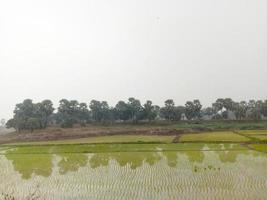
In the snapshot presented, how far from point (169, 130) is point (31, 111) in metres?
24.5

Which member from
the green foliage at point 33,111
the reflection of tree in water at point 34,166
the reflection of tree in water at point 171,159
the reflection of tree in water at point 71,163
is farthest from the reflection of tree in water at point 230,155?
the green foliage at point 33,111

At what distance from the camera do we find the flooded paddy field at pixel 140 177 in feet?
32.4

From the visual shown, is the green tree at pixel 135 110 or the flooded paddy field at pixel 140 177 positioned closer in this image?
the flooded paddy field at pixel 140 177

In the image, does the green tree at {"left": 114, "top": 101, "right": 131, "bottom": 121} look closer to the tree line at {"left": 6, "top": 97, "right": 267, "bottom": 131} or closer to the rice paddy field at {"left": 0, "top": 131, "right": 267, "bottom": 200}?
the tree line at {"left": 6, "top": 97, "right": 267, "bottom": 131}

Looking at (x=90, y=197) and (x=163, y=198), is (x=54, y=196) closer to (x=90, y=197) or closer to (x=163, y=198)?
(x=90, y=197)

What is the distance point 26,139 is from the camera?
114 feet

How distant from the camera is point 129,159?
1789cm

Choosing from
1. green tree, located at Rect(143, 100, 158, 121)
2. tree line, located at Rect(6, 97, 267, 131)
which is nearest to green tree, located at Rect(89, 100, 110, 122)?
tree line, located at Rect(6, 97, 267, 131)

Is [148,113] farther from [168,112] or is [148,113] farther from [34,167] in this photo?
[34,167]

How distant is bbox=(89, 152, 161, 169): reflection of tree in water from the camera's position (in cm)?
1625

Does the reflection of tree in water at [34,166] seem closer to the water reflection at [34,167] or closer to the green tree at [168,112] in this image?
the water reflection at [34,167]

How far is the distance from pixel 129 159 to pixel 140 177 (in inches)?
212

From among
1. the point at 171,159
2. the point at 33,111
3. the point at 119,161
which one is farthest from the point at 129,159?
the point at 33,111

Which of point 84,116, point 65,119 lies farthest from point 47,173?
point 84,116
